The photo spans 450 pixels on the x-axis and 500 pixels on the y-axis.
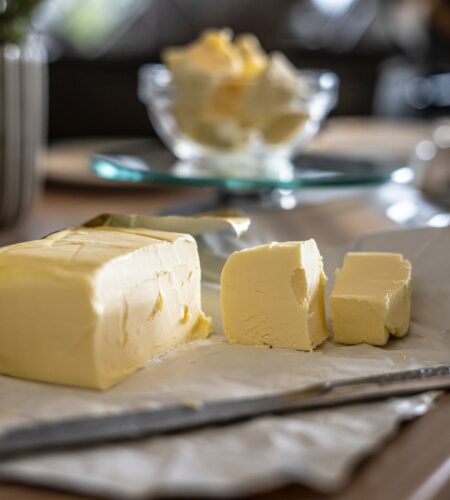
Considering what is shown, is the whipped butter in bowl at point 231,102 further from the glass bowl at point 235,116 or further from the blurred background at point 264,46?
→ the blurred background at point 264,46

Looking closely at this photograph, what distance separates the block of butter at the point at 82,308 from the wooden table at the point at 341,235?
0.52ft

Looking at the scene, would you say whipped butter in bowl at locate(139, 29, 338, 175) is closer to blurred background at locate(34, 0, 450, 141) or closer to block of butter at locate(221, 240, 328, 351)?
block of butter at locate(221, 240, 328, 351)

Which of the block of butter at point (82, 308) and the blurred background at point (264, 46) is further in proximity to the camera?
the blurred background at point (264, 46)

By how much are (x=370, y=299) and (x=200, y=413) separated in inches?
9.4

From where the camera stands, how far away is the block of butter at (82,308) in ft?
2.08

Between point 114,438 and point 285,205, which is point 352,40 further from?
point 114,438

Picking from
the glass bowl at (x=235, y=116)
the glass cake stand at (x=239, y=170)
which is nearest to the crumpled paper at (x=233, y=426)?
the glass cake stand at (x=239, y=170)

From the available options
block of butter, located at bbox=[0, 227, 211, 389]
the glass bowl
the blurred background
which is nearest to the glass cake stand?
the glass bowl

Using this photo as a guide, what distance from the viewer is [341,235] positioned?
3.43ft

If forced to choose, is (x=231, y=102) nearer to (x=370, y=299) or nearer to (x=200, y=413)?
(x=370, y=299)

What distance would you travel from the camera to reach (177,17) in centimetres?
390

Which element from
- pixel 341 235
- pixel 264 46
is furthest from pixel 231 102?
pixel 264 46

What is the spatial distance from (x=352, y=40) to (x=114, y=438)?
364cm

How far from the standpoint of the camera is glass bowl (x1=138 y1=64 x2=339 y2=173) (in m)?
1.21
